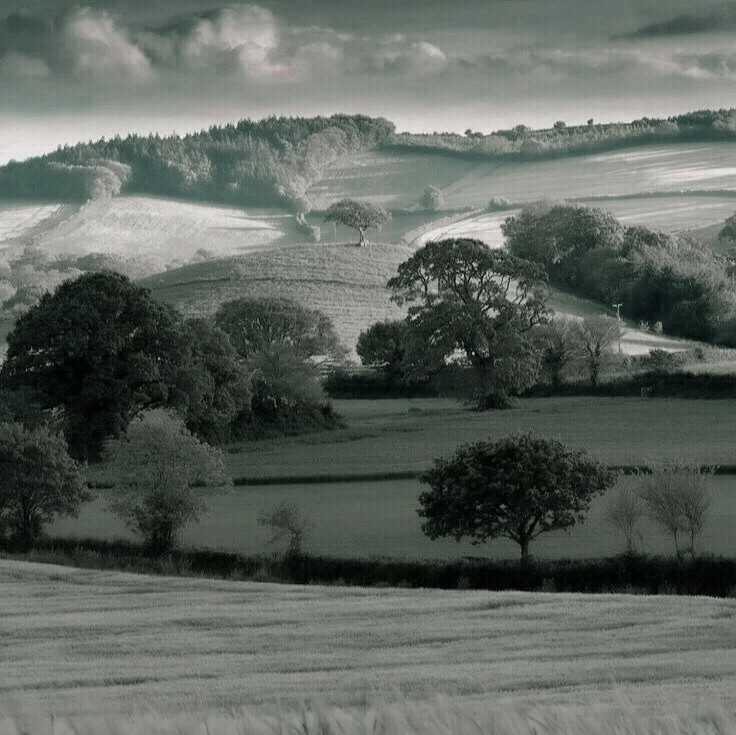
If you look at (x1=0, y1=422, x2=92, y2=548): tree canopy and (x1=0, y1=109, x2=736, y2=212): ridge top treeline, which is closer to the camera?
(x1=0, y1=422, x2=92, y2=548): tree canopy

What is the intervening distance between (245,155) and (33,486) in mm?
156263

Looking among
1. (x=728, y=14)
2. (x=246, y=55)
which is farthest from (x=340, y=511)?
(x=246, y=55)

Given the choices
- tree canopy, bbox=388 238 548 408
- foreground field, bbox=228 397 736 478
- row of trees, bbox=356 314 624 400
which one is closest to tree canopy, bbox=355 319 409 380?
row of trees, bbox=356 314 624 400

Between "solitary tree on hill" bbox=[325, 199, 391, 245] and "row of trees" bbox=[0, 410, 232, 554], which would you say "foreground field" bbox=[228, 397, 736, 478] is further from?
"solitary tree on hill" bbox=[325, 199, 391, 245]

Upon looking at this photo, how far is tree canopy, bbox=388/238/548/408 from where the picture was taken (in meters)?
65.4

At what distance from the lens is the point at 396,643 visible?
12734 millimetres

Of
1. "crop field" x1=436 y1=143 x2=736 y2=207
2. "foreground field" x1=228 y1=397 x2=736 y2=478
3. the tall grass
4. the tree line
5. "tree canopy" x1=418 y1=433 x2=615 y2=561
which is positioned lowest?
"foreground field" x1=228 y1=397 x2=736 y2=478

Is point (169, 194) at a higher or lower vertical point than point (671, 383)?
higher

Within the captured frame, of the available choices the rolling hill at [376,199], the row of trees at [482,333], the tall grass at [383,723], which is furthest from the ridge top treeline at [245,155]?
the tall grass at [383,723]

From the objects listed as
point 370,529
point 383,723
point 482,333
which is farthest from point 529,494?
point 482,333

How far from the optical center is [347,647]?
12453mm

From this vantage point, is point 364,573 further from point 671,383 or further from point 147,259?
point 147,259

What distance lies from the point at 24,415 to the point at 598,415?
87.9 feet

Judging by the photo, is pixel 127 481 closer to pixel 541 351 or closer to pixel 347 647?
pixel 347 647
